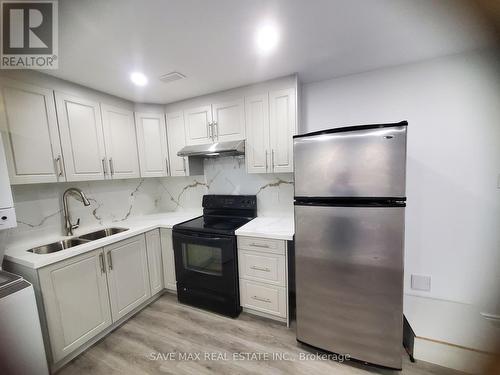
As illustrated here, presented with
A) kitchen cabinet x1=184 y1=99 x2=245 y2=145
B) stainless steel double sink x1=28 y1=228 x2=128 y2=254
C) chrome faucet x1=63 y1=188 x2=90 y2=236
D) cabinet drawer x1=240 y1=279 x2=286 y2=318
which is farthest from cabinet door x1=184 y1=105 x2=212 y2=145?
cabinet drawer x1=240 y1=279 x2=286 y2=318

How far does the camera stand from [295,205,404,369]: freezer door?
1244mm

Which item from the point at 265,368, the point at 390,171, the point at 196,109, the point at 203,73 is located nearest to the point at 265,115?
the point at 203,73

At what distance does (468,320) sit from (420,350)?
0.60 m

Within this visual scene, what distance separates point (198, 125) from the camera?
2.29 meters

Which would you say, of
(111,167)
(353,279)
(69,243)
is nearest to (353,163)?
(353,279)

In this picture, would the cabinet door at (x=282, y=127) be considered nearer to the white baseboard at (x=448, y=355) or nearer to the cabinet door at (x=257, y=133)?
the cabinet door at (x=257, y=133)

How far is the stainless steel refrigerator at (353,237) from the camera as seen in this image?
1222 millimetres

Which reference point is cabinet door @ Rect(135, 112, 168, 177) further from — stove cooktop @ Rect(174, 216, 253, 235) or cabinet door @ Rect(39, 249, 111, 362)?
cabinet door @ Rect(39, 249, 111, 362)

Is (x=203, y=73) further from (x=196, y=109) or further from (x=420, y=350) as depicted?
(x=420, y=350)

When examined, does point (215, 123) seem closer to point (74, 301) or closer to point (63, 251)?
point (63, 251)

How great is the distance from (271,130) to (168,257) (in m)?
1.85

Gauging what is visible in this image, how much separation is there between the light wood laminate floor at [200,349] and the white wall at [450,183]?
593 mm

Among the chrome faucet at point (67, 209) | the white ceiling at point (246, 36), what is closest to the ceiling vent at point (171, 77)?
the white ceiling at point (246, 36)

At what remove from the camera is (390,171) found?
3.96ft
